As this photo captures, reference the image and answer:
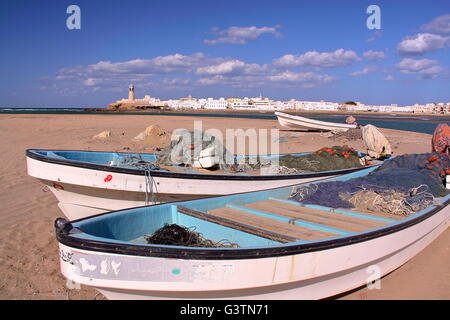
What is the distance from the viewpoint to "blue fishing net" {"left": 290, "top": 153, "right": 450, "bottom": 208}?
6422 mm

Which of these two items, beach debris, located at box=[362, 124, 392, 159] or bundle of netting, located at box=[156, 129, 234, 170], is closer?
bundle of netting, located at box=[156, 129, 234, 170]

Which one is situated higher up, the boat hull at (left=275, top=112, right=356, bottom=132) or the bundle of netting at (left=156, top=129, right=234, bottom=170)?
Answer: the boat hull at (left=275, top=112, right=356, bottom=132)

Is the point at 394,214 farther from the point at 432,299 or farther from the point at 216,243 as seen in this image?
the point at 216,243

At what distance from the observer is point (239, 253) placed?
11.6 feet

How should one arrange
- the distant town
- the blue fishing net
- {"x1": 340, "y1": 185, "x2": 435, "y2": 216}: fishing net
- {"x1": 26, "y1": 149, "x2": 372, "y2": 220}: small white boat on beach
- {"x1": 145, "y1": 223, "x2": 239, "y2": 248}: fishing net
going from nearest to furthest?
{"x1": 145, "y1": 223, "x2": 239, "y2": 248}: fishing net → {"x1": 340, "y1": 185, "x2": 435, "y2": 216}: fishing net → the blue fishing net → {"x1": 26, "y1": 149, "x2": 372, "y2": 220}: small white boat on beach → the distant town

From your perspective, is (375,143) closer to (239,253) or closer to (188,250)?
(239,253)

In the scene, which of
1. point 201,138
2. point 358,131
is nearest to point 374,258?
point 201,138

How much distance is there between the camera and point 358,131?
22.5 meters

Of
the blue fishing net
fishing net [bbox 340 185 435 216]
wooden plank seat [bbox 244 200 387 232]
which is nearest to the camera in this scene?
wooden plank seat [bbox 244 200 387 232]

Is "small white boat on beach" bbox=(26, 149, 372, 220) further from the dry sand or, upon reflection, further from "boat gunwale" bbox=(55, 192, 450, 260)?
"boat gunwale" bbox=(55, 192, 450, 260)

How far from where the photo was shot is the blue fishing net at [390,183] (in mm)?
6422

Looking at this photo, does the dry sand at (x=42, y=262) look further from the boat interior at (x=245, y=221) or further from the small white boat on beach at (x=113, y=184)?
the boat interior at (x=245, y=221)

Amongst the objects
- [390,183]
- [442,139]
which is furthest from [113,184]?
[442,139]

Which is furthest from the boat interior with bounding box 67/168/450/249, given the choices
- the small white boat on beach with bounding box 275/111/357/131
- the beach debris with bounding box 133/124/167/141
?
the small white boat on beach with bounding box 275/111/357/131
